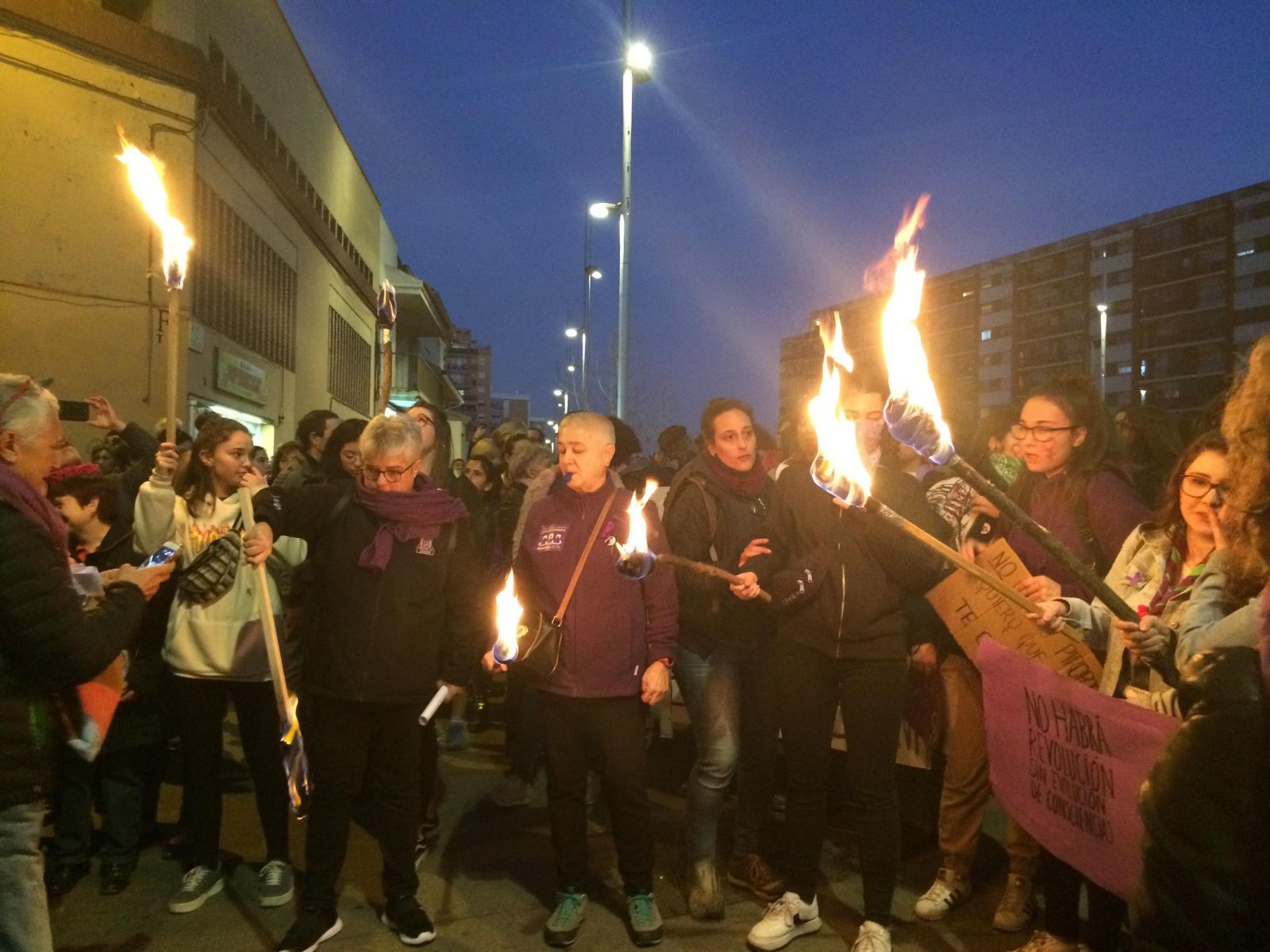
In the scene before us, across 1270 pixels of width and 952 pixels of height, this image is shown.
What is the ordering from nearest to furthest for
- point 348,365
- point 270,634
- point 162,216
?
1. point 270,634
2. point 162,216
3. point 348,365

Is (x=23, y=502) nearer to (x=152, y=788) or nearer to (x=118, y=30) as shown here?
(x=152, y=788)

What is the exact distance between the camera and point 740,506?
15.4 feet

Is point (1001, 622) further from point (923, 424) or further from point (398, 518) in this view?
point (398, 518)

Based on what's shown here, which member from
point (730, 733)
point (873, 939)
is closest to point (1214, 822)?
point (873, 939)

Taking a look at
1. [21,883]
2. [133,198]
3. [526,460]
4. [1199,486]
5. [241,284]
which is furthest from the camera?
[241,284]

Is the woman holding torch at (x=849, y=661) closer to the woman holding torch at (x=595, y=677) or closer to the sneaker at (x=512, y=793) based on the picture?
the woman holding torch at (x=595, y=677)

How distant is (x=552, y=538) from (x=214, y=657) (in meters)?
1.75

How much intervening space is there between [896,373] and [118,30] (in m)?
15.1

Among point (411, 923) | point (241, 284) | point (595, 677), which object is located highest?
point (241, 284)

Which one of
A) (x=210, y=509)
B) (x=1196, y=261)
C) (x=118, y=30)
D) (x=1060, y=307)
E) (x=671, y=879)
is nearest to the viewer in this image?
(x=210, y=509)

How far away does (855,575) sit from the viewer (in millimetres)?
3990

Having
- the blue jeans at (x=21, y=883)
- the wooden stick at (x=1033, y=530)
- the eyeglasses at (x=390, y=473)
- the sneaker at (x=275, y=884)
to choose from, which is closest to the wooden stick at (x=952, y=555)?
the wooden stick at (x=1033, y=530)

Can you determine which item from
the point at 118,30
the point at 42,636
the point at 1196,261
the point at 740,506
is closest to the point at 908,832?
the point at 740,506

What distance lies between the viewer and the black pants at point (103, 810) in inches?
180
